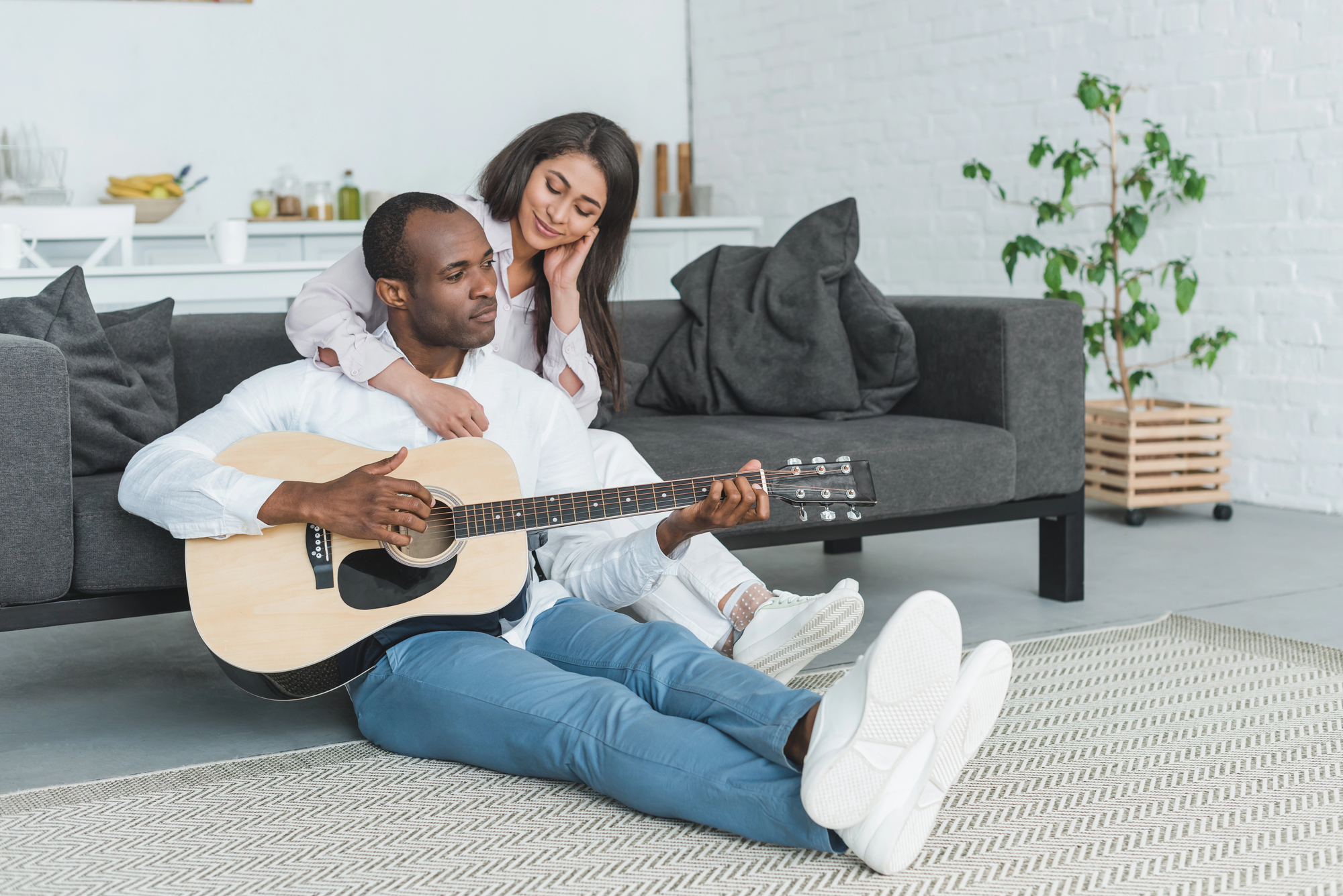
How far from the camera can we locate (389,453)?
1.82 m

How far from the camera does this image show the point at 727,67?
19.5 ft

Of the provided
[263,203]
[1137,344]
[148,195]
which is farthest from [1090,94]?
[148,195]

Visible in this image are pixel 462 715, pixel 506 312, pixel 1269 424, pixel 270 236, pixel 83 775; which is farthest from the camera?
pixel 270 236

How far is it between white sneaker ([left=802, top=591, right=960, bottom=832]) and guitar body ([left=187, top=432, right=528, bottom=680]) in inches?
22.1

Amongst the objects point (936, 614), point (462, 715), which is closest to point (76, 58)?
point (462, 715)

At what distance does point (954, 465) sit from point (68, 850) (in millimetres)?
1688

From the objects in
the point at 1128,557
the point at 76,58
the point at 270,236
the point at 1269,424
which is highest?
the point at 76,58

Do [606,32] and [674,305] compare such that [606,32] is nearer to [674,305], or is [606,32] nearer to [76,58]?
[76,58]

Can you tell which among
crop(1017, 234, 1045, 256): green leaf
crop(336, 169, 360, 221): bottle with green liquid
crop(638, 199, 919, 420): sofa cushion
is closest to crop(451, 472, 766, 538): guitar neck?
crop(638, 199, 919, 420): sofa cushion

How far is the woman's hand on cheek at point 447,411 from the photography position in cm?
186

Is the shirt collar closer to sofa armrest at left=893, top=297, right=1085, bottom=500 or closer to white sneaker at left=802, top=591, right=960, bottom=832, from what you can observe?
white sneaker at left=802, top=591, right=960, bottom=832

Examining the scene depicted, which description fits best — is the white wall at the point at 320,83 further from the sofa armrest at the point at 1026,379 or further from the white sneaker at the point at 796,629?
the white sneaker at the point at 796,629

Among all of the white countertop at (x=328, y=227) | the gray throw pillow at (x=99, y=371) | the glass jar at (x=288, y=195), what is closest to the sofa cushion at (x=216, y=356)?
the gray throw pillow at (x=99, y=371)

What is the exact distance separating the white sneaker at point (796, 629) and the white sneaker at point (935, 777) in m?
0.40
